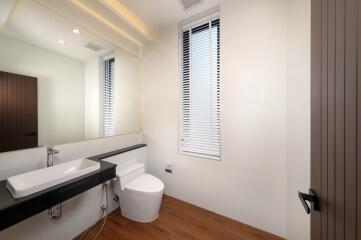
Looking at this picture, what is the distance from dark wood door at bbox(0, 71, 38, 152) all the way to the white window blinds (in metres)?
0.73

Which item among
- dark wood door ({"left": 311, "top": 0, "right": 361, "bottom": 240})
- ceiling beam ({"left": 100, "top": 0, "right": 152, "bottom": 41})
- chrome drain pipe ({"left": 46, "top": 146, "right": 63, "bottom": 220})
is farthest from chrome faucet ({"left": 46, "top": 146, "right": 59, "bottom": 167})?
dark wood door ({"left": 311, "top": 0, "right": 361, "bottom": 240})

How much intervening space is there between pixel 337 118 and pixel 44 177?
6.60ft

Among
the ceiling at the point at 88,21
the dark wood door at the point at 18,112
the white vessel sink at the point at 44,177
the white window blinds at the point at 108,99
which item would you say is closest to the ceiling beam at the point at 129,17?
the ceiling at the point at 88,21

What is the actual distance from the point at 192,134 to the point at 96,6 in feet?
6.58

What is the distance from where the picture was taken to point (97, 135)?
1.96m

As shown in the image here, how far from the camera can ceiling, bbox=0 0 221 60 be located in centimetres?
139

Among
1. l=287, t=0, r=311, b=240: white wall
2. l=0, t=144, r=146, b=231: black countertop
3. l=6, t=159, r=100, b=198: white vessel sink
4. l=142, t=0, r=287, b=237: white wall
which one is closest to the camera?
l=0, t=144, r=146, b=231: black countertop

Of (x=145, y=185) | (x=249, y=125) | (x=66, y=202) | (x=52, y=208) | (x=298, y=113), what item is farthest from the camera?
(x=145, y=185)

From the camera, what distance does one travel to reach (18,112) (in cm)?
134

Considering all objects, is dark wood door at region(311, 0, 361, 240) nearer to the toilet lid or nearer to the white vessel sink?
the toilet lid

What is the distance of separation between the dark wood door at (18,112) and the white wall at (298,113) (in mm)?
2376

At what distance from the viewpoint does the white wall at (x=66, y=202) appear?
4.15ft

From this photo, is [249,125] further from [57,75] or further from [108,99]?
[57,75]

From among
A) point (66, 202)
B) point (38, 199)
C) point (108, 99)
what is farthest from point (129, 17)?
point (66, 202)
